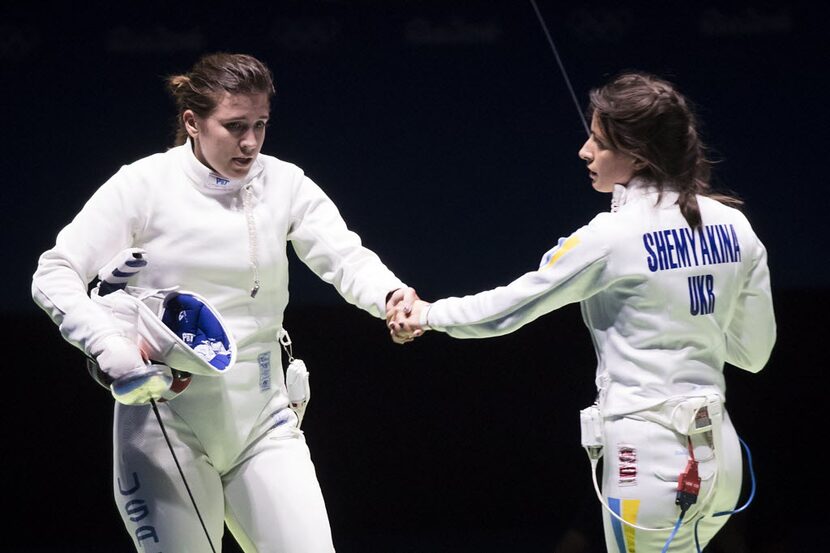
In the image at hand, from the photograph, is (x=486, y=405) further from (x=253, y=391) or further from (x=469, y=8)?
(x=253, y=391)

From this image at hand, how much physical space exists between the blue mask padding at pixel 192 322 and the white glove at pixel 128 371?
0.36ft

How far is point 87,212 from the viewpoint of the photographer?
7.77ft

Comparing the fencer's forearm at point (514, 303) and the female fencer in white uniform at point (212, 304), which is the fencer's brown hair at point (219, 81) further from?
the fencer's forearm at point (514, 303)

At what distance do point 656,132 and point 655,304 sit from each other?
12.5 inches

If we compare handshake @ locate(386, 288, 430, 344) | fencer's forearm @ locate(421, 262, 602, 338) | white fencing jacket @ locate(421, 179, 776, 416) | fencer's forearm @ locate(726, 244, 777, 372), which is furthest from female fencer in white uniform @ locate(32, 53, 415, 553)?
fencer's forearm @ locate(726, 244, 777, 372)

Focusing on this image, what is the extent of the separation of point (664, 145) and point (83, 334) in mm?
1103

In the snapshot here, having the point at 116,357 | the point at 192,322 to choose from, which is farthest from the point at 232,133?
the point at 116,357

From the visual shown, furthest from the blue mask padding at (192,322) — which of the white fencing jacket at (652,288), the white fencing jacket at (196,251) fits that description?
the white fencing jacket at (652,288)

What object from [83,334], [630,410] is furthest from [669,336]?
[83,334]

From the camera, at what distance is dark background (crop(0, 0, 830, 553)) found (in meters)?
3.79

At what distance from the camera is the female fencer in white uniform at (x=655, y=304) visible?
7.43 feet

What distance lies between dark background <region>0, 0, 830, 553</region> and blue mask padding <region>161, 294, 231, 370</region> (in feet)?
5.02

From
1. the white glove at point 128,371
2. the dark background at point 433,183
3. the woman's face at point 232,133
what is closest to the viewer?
the white glove at point 128,371

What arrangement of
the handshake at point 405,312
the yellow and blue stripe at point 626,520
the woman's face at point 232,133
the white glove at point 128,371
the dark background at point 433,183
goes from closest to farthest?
the white glove at point 128,371, the yellow and blue stripe at point 626,520, the woman's face at point 232,133, the handshake at point 405,312, the dark background at point 433,183
